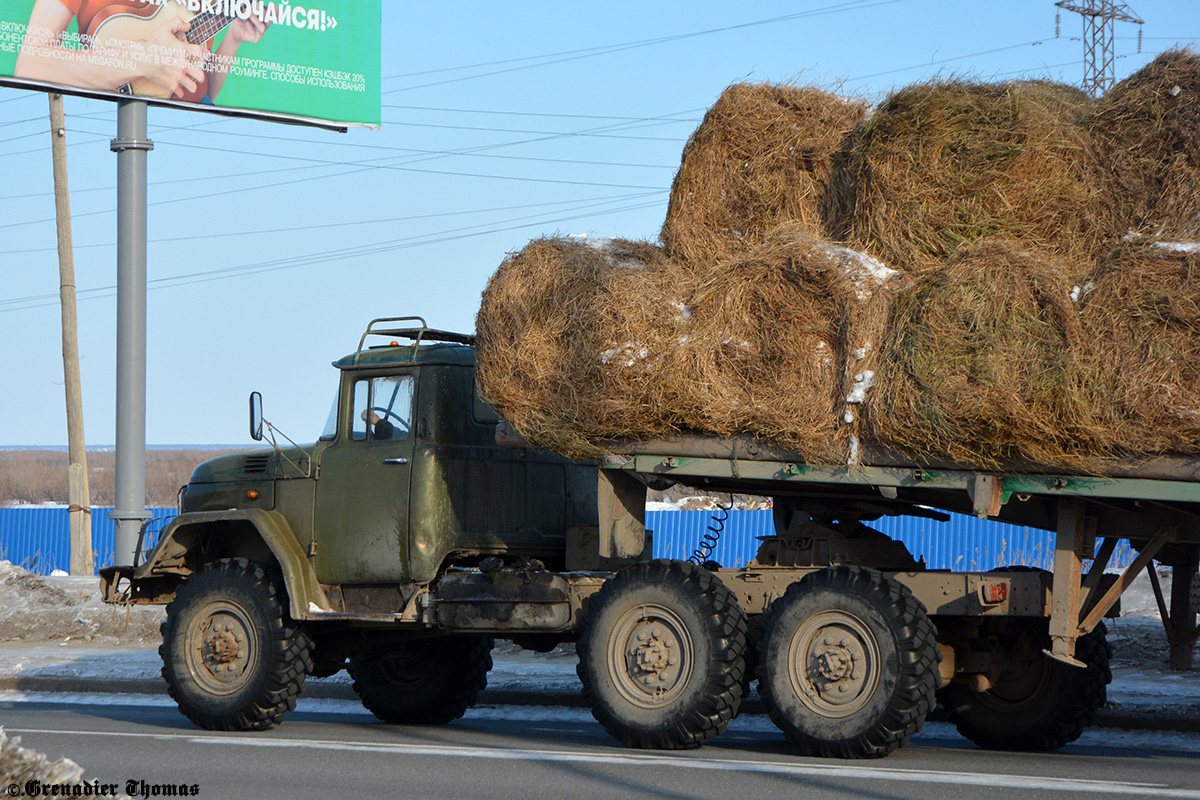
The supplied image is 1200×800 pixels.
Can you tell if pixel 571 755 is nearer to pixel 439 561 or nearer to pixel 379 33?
pixel 439 561

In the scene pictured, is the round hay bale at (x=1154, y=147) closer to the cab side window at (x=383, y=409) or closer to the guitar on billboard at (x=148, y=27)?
the cab side window at (x=383, y=409)

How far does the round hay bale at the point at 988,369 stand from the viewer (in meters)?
7.19

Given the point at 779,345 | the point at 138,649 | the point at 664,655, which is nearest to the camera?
the point at 779,345

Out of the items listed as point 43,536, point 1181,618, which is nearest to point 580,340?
point 1181,618

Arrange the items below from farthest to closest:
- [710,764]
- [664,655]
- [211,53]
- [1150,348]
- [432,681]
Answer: [211,53] → [432,681] → [664,655] → [710,764] → [1150,348]

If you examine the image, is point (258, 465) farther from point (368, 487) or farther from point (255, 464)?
point (368, 487)

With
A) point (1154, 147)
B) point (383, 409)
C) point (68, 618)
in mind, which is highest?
point (1154, 147)

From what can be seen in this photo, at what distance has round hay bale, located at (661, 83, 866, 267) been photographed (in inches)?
349

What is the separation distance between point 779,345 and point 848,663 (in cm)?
191

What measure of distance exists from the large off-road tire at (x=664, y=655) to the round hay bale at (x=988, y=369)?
1.56m

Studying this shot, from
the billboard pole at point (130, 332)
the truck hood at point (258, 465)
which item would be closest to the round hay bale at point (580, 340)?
the truck hood at point (258, 465)

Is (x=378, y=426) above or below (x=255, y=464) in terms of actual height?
above

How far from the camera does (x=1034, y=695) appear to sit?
29.5ft

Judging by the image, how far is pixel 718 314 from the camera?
830 centimetres
